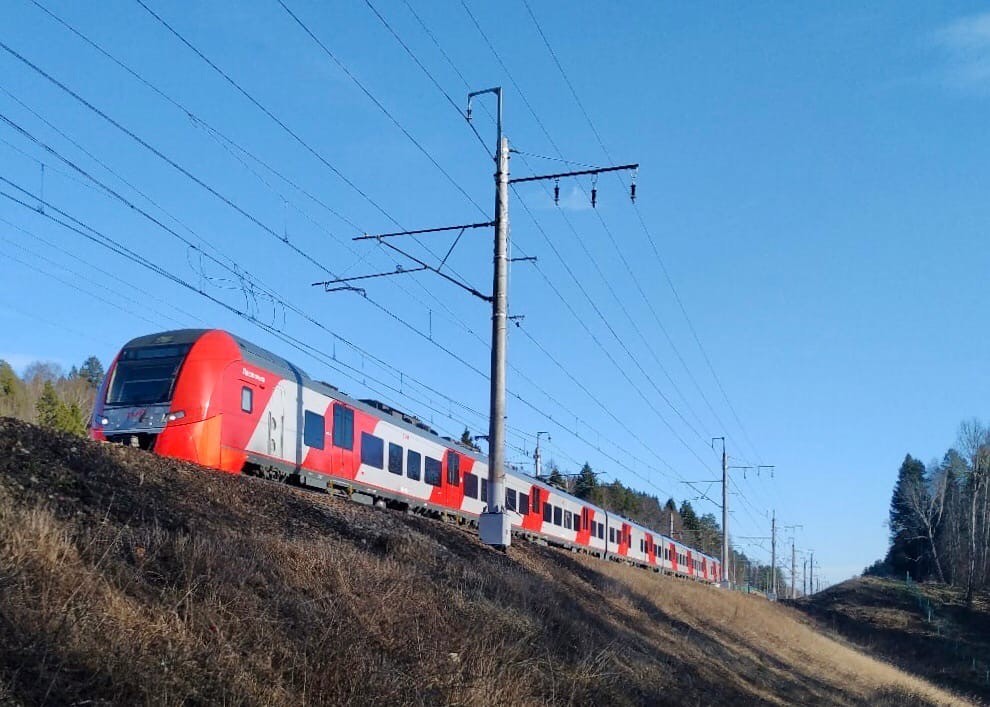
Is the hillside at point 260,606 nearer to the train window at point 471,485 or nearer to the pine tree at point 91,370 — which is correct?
the train window at point 471,485

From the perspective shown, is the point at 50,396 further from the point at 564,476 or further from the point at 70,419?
the point at 564,476

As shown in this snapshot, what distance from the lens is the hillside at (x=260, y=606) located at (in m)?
5.45

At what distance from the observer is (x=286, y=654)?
→ 636cm

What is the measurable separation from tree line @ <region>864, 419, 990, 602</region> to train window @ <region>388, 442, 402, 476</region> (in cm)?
4996

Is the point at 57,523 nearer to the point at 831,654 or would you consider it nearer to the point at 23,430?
the point at 23,430

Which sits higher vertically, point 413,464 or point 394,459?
point 394,459

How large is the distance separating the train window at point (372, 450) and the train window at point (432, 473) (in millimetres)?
2712

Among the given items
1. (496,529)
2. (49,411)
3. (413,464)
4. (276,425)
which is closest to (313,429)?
(276,425)

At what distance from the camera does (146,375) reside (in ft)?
53.1

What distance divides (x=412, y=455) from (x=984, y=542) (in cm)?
5851

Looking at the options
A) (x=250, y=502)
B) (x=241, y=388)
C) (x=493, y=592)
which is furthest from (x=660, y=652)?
(x=241, y=388)

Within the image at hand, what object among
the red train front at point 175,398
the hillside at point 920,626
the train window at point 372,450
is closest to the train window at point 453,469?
the train window at point 372,450

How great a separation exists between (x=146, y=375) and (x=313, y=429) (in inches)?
157

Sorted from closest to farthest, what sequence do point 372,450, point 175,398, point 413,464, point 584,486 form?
point 175,398 → point 372,450 → point 413,464 → point 584,486
